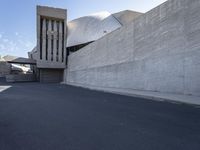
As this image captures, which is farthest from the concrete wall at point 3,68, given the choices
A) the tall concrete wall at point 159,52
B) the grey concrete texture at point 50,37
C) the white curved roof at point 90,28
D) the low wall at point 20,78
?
the tall concrete wall at point 159,52

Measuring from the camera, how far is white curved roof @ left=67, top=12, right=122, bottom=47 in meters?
49.3

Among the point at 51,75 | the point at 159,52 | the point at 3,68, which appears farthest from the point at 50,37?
→ the point at 159,52

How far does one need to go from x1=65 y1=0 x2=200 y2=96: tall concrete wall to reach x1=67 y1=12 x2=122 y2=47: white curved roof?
2265 centimetres

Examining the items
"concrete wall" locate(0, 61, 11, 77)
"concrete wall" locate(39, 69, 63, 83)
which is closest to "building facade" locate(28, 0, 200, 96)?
"concrete wall" locate(39, 69, 63, 83)

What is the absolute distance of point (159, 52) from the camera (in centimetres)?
1630

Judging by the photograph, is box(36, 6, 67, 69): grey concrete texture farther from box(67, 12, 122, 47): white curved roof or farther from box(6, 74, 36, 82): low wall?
box(6, 74, 36, 82): low wall

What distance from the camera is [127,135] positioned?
4.32 meters

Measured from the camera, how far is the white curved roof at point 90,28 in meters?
49.3

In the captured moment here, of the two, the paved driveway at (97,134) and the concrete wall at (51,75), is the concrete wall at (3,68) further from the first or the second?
the paved driveway at (97,134)

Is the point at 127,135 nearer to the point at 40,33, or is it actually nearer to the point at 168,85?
the point at 168,85

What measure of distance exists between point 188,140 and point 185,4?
12.6 metres

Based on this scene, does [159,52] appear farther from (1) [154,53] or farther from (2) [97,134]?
(2) [97,134]

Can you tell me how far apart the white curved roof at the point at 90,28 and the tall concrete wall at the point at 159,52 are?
22.6 metres

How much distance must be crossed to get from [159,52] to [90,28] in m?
36.9
